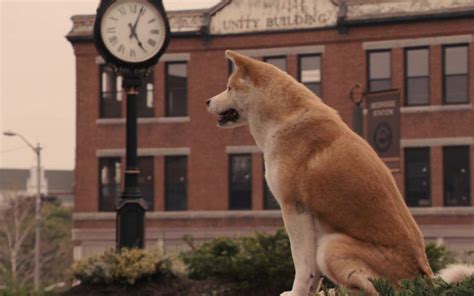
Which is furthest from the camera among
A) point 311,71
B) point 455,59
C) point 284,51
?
point 284,51

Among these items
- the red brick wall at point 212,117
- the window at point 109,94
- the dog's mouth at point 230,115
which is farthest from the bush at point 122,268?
the window at point 109,94

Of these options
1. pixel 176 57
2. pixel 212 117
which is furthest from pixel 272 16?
pixel 212 117

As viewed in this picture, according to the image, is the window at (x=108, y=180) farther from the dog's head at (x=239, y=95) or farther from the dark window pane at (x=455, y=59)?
the dog's head at (x=239, y=95)

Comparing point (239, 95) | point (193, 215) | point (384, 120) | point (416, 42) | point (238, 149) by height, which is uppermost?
point (416, 42)

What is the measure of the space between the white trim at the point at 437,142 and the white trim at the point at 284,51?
17.1 feet

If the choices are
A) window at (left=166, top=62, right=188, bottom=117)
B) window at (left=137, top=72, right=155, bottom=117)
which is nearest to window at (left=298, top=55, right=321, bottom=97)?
window at (left=166, top=62, right=188, bottom=117)

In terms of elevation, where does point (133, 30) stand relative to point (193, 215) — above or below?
above

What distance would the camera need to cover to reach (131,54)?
15.7 meters

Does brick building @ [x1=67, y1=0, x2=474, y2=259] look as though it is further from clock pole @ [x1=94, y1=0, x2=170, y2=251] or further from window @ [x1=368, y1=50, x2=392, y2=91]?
clock pole @ [x1=94, y1=0, x2=170, y2=251]

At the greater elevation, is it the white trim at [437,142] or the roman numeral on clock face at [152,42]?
the roman numeral on clock face at [152,42]

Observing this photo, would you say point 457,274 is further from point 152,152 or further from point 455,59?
point 152,152

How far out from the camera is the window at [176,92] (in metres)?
41.9

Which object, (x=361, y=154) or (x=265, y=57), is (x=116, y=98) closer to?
(x=265, y=57)

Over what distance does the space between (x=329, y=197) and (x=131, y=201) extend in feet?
30.7
